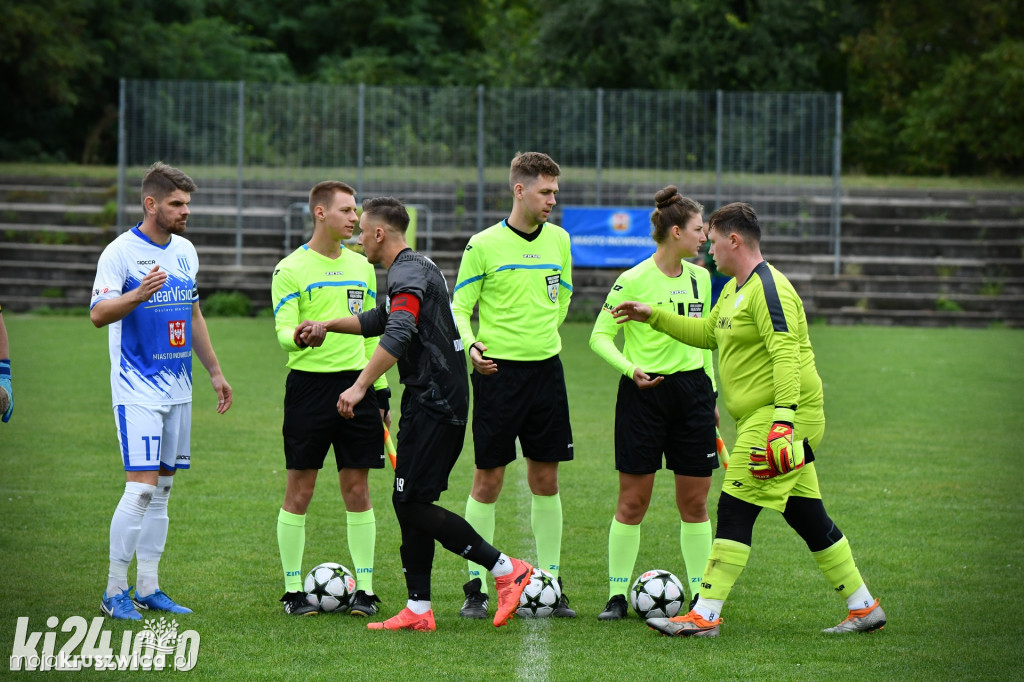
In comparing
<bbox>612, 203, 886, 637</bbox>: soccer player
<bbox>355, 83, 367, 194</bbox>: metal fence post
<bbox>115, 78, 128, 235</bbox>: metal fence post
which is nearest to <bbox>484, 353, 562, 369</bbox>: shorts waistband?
<bbox>612, 203, 886, 637</bbox>: soccer player

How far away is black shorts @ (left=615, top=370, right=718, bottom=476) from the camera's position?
632 cm

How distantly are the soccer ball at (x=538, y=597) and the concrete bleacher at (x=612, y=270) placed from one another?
17.7 m

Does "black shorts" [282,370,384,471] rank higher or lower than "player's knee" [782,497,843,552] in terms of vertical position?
higher

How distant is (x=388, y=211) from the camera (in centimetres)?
595

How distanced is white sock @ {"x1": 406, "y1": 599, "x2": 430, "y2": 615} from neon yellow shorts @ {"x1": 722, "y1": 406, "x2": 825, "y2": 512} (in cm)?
159

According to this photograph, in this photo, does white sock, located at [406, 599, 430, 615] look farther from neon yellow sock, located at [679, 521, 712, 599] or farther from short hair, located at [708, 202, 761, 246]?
short hair, located at [708, 202, 761, 246]

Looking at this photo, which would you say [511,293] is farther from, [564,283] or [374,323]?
[374,323]

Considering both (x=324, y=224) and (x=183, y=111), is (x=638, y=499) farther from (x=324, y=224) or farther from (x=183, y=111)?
(x=183, y=111)

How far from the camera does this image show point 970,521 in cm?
850

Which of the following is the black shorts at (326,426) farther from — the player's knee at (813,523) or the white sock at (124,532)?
the player's knee at (813,523)

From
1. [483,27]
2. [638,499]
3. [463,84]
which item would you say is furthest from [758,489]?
[483,27]

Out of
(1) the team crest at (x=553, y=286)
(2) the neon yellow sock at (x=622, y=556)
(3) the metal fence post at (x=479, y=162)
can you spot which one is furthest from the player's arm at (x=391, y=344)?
(3) the metal fence post at (x=479, y=162)

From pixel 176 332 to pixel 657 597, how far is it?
2879mm

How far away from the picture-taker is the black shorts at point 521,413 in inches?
250
